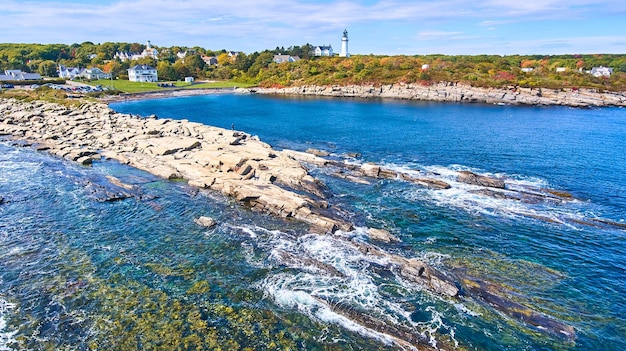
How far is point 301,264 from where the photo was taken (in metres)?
30.3

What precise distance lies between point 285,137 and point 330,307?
59.5 meters

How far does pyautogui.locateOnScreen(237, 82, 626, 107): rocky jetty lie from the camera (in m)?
135

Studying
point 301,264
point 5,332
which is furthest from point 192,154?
point 5,332

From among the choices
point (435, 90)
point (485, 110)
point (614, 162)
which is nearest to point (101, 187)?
point (614, 162)

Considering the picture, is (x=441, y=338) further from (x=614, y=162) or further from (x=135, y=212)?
(x=614, y=162)

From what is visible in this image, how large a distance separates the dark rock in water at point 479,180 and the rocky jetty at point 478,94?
105258 millimetres

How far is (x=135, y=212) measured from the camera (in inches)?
1570

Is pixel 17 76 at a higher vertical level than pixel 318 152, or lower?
higher

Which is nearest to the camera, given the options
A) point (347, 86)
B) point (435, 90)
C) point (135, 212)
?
point (135, 212)

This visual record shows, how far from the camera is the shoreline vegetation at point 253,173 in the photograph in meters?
27.2

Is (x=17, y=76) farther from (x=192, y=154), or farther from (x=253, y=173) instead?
(x=253, y=173)

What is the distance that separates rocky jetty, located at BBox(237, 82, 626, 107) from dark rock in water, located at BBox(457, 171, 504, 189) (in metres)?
105

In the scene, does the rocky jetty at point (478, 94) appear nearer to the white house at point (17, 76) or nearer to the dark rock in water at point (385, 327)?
the white house at point (17, 76)

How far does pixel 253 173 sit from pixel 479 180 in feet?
97.4
